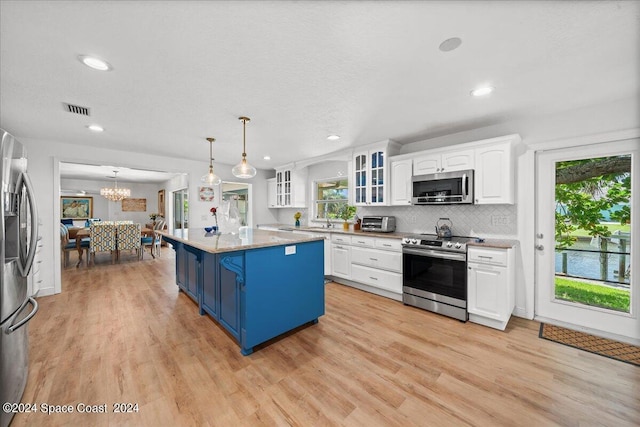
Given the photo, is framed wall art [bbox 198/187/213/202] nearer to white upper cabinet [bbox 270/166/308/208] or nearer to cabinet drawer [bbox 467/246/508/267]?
white upper cabinet [bbox 270/166/308/208]

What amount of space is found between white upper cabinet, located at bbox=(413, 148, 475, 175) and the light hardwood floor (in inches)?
73.4

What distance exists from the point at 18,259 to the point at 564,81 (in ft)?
13.7

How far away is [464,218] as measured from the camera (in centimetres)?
339

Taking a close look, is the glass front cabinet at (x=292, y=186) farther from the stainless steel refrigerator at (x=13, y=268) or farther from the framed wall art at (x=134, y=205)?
the framed wall art at (x=134, y=205)

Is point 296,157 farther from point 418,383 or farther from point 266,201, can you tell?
point 418,383

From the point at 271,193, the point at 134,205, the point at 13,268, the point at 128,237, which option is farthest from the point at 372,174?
the point at 134,205

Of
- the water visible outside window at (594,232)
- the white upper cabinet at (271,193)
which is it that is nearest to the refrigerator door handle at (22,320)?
the water visible outside window at (594,232)

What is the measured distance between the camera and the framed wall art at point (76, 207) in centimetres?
905

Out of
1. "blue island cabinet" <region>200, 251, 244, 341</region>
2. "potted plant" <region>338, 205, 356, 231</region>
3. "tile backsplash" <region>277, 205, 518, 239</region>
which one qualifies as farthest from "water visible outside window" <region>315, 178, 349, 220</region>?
"blue island cabinet" <region>200, 251, 244, 341</region>

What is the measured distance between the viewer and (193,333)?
2549 mm

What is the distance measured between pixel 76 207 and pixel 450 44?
1246cm

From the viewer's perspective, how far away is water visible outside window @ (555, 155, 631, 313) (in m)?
2.45

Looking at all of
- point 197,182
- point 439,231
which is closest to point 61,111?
point 197,182

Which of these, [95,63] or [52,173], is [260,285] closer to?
[95,63]
